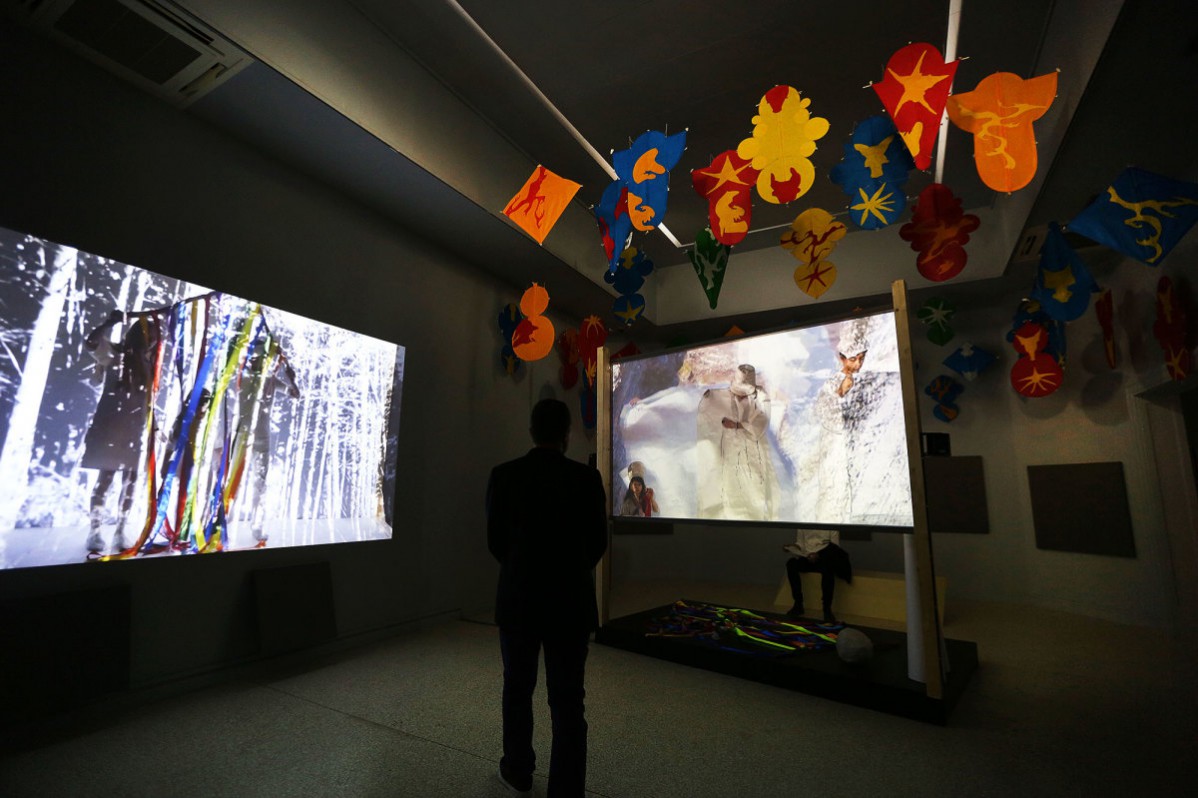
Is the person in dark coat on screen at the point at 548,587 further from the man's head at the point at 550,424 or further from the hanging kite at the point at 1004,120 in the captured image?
the hanging kite at the point at 1004,120

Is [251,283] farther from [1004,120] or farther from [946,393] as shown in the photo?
[946,393]

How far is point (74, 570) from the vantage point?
8.06ft

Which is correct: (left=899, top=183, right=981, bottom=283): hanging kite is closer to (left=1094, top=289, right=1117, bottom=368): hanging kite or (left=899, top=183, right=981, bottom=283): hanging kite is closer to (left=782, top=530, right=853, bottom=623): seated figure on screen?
(left=1094, top=289, right=1117, bottom=368): hanging kite

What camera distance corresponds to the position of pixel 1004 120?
2.42 metres

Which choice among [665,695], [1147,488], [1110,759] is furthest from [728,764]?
[1147,488]

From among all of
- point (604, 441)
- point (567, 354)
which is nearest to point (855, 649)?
point (604, 441)

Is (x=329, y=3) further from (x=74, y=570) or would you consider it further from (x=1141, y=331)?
(x=1141, y=331)

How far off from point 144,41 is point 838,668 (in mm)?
4504

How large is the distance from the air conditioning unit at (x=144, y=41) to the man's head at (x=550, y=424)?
2.32 meters

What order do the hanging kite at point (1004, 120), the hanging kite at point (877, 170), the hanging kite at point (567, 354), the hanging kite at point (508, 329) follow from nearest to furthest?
the hanging kite at point (1004, 120), the hanging kite at point (877, 170), the hanging kite at point (508, 329), the hanging kite at point (567, 354)

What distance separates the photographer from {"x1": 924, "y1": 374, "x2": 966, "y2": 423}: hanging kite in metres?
5.96

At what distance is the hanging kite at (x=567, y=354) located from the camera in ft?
19.9

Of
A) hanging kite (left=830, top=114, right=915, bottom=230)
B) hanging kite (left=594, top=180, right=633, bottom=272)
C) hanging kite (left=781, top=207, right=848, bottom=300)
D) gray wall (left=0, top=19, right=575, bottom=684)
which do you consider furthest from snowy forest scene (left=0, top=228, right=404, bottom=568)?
hanging kite (left=830, top=114, right=915, bottom=230)

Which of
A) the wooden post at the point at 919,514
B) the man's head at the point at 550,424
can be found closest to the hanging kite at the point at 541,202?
the man's head at the point at 550,424
